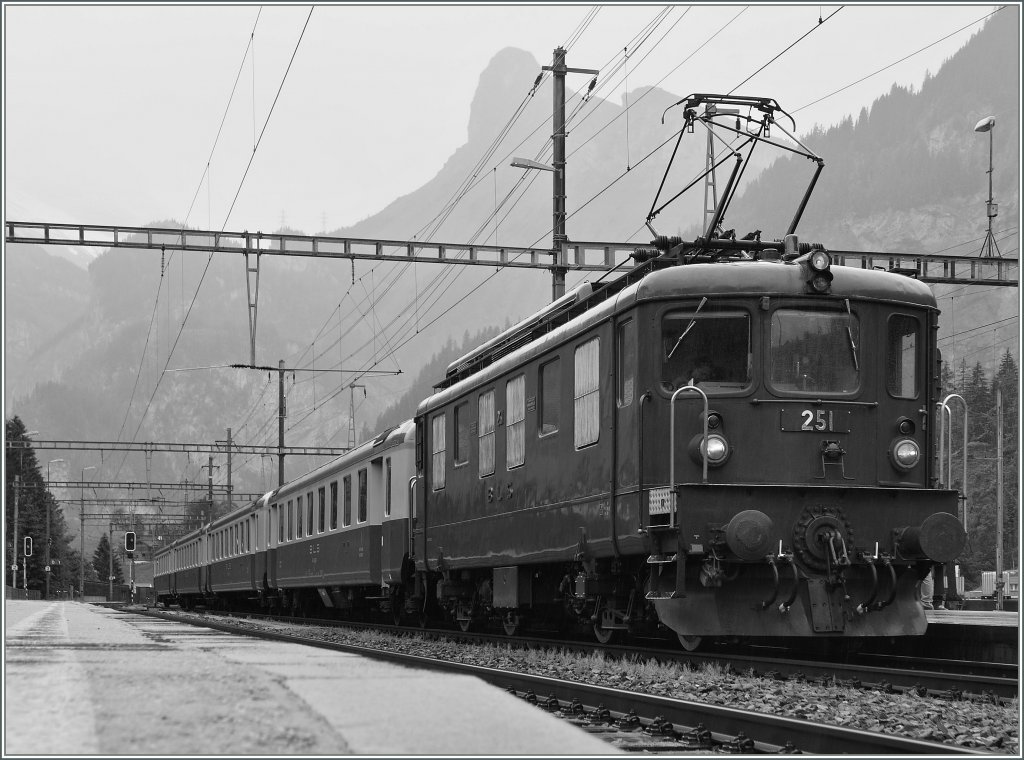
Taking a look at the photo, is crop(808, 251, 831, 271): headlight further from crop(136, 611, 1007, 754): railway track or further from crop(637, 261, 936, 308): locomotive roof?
crop(136, 611, 1007, 754): railway track

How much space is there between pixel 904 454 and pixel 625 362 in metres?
2.52

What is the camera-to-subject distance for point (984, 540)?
76.8 meters

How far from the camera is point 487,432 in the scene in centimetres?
1550

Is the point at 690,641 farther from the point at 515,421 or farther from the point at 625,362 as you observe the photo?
the point at 515,421

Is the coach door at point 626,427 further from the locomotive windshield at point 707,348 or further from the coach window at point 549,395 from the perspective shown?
the coach window at point 549,395

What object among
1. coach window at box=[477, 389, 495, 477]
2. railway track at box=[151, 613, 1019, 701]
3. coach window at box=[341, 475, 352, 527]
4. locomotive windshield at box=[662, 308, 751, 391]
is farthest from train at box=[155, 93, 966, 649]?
coach window at box=[341, 475, 352, 527]

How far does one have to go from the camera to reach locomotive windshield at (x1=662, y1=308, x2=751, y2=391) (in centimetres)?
1145

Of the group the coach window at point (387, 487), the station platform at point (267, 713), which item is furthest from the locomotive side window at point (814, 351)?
the coach window at point (387, 487)

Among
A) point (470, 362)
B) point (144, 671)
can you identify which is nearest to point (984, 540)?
point (470, 362)

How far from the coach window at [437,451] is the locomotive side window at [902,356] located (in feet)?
23.7

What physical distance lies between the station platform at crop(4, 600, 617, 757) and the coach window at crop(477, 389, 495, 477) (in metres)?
7.01

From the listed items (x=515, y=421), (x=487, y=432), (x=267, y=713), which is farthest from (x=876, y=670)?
(x=487, y=432)

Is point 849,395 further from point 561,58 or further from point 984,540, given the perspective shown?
point 984,540

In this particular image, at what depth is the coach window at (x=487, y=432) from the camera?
15.3 metres
